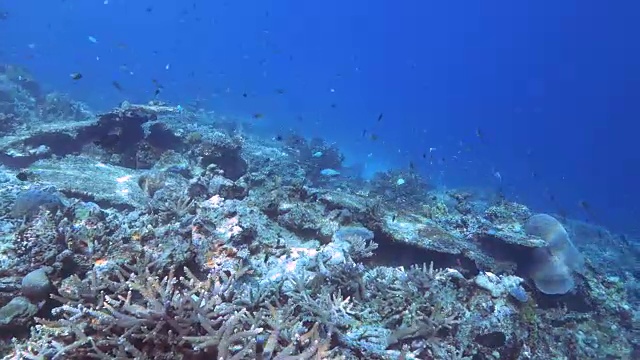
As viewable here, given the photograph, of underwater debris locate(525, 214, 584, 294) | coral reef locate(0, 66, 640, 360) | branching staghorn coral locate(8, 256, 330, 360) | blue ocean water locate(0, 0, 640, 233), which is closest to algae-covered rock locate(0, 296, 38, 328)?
coral reef locate(0, 66, 640, 360)

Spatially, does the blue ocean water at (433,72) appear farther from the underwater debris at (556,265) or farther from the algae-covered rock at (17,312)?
the algae-covered rock at (17,312)

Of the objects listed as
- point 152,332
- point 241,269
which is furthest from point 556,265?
point 152,332

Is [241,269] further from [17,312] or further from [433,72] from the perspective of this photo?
[433,72]

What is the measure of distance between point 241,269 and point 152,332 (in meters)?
2.00

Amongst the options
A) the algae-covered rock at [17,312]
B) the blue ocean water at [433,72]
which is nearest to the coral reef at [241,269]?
the algae-covered rock at [17,312]

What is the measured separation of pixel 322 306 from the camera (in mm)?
4688

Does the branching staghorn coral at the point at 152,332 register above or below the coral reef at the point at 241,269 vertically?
below

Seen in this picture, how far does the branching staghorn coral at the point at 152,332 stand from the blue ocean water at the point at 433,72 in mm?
39029

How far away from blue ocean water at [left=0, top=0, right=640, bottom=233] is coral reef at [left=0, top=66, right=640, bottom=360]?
32.9 meters

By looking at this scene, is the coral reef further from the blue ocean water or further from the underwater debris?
the blue ocean water

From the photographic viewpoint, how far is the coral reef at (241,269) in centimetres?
347

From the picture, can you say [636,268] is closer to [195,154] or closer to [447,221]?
[447,221]

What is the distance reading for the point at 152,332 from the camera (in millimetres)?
3111

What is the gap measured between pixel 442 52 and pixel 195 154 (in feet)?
490
